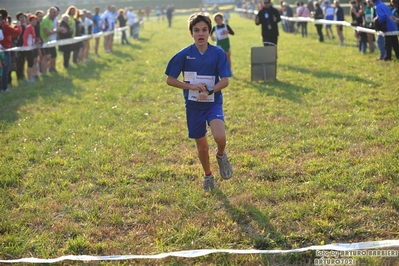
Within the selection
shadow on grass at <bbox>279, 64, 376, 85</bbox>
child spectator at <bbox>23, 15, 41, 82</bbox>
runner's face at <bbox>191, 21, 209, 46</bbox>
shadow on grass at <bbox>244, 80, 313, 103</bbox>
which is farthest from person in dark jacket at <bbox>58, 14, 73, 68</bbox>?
runner's face at <bbox>191, 21, 209, 46</bbox>

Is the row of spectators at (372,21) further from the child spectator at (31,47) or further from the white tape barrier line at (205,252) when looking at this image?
the white tape barrier line at (205,252)

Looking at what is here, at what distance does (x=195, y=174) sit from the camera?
21.1 ft

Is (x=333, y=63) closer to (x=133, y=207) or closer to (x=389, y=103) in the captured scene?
(x=389, y=103)

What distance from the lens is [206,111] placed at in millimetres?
5629

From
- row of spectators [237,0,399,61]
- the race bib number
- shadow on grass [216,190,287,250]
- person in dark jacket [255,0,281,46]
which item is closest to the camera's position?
shadow on grass [216,190,287,250]

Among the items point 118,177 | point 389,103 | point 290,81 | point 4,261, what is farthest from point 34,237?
point 290,81

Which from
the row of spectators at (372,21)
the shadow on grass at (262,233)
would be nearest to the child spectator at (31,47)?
the row of spectators at (372,21)

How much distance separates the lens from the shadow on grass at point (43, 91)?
10.9 meters

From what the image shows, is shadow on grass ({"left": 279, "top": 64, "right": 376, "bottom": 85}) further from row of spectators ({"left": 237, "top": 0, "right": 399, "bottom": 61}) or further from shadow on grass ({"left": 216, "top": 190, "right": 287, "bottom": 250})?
shadow on grass ({"left": 216, "top": 190, "right": 287, "bottom": 250})

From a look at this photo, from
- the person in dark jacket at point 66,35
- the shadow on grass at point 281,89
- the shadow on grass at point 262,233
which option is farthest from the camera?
the person in dark jacket at point 66,35

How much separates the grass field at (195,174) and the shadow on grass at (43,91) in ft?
0.32

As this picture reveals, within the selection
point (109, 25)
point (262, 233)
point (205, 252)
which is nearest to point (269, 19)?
point (262, 233)

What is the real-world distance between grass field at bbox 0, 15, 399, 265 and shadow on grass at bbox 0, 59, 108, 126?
10cm

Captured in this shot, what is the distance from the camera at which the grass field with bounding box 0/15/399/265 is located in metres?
4.61
